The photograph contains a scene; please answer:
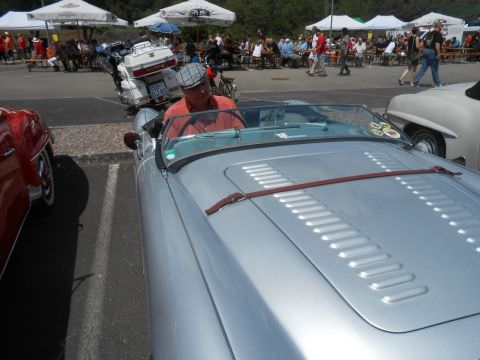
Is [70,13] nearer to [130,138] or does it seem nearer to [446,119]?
[130,138]

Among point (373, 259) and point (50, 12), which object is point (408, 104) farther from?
point (50, 12)

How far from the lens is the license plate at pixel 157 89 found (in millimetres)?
7613

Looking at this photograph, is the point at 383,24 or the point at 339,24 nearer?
the point at 339,24

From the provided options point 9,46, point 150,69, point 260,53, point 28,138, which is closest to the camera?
point 28,138

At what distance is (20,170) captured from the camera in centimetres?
312

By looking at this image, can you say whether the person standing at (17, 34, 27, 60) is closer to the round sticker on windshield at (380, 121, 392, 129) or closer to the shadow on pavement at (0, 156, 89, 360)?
the shadow on pavement at (0, 156, 89, 360)

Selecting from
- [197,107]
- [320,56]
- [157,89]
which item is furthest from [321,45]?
[197,107]

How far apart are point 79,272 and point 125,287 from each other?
44cm

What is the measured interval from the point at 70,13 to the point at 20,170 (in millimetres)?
14744

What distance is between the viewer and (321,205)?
5.68 ft

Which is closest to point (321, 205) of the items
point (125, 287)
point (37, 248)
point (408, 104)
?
point (125, 287)

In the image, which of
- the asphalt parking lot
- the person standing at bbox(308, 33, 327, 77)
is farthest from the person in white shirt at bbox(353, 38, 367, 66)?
the asphalt parking lot

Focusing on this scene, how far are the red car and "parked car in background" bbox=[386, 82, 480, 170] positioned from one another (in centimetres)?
347

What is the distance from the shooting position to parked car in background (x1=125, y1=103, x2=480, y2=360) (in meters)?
1.16
